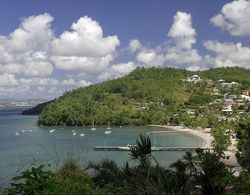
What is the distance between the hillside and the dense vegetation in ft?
390

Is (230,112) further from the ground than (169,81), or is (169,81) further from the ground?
(169,81)

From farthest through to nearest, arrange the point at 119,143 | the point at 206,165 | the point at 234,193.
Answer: the point at 119,143, the point at 206,165, the point at 234,193

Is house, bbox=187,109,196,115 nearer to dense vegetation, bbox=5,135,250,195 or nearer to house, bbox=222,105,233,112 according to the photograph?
house, bbox=222,105,233,112

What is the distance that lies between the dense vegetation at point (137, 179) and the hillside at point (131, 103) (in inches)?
4678

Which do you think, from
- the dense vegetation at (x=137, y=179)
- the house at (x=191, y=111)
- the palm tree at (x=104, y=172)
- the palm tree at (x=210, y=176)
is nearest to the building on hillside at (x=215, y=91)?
the house at (x=191, y=111)

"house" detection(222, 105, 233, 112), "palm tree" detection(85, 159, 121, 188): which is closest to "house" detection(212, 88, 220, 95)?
"house" detection(222, 105, 233, 112)

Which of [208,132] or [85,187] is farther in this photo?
[208,132]

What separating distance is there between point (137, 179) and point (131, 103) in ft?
495

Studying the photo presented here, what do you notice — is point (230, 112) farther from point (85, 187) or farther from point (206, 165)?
point (85, 187)

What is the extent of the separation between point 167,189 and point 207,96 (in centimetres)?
15437

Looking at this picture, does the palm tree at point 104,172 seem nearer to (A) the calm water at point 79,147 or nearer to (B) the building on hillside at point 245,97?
(A) the calm water at point 79,147

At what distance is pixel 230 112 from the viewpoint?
458 ft

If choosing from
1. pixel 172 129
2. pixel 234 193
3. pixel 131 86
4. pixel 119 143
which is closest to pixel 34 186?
pixel 234 193

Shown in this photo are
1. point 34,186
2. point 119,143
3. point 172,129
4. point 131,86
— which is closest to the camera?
point 34,186
